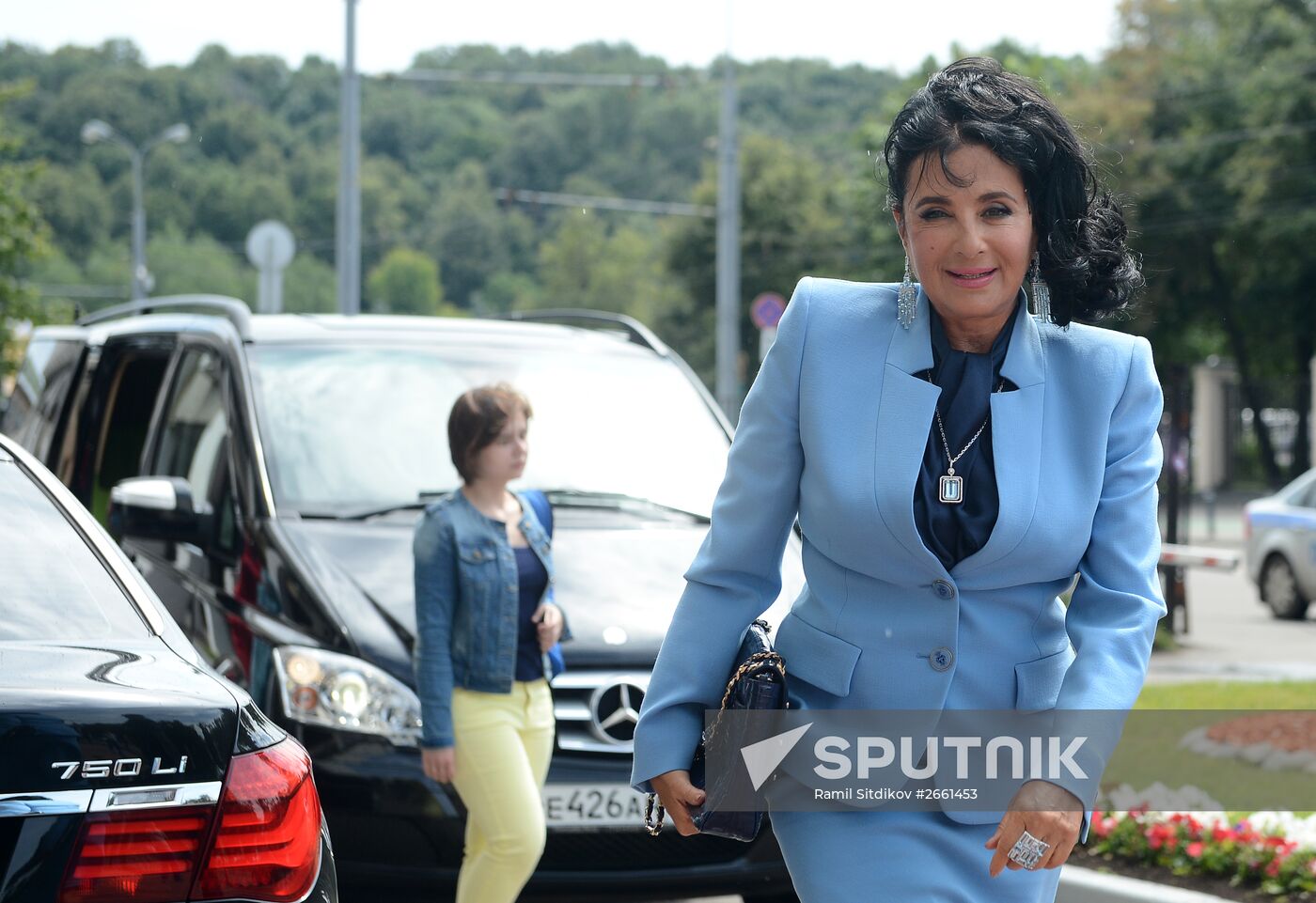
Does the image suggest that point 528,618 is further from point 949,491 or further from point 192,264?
point 192,264

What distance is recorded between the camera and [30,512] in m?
3.36

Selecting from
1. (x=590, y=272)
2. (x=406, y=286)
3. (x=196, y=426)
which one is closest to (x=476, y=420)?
(x=196, y=426)

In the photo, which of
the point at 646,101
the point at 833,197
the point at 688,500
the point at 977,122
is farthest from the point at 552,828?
the point at 646,101

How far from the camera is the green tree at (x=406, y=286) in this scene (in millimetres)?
93625

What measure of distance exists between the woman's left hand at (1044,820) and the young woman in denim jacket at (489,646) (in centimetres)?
233

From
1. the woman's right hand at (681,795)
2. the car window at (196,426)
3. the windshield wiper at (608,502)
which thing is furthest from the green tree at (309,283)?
the woman's right hand at (681,795)

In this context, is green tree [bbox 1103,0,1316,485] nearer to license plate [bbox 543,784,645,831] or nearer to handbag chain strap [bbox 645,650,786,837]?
license plate [bbox 543,784,645,831]

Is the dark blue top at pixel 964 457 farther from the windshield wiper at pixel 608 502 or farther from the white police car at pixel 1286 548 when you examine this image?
the white police car at pixel 1286 548

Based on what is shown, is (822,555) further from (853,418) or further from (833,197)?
(833,197)

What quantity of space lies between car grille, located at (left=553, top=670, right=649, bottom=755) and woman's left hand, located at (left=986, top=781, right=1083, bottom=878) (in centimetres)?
269

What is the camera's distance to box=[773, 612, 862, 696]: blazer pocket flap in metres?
2.70

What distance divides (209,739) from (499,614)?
7.08 ft

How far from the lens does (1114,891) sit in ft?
18.6

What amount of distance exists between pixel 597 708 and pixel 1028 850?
2.76 metres
